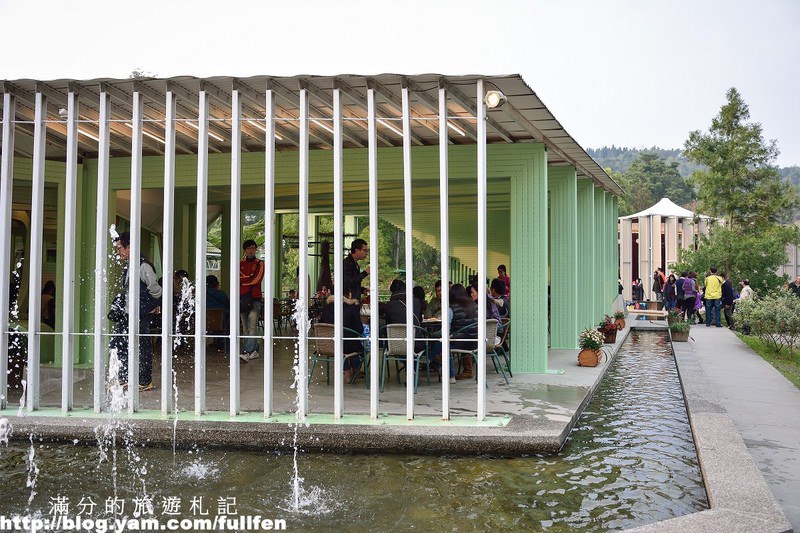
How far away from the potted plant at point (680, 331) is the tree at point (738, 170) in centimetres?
1381

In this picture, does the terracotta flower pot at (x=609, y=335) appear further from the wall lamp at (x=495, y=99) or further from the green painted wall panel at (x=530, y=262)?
the wall lamp at (x=495, y=99)

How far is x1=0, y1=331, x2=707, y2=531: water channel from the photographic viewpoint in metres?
4.29

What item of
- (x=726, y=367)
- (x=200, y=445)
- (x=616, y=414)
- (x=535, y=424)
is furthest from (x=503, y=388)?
(x=726, y=367)

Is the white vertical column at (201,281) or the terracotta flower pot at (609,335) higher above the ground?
the white vertical column at (201,281)

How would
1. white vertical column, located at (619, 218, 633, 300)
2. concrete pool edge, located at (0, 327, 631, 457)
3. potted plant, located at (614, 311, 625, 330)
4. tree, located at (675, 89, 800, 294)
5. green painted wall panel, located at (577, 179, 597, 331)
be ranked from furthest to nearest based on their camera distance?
white vertical column, located at (619, 218, 633, 300)
tree, located at (675, 89, 800, 294)
potted plant, located at (614, 311, 625, 330)
green painted wall panel, located at (577, 179, 597, 331)
concrete pool edge, located at (0, 327, 631, 457)

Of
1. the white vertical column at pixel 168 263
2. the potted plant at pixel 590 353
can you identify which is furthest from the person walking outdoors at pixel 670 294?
the white vertical column at pixel 168 263

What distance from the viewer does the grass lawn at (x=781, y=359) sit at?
10.2m

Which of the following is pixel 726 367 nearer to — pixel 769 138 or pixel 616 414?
pixel 616 414

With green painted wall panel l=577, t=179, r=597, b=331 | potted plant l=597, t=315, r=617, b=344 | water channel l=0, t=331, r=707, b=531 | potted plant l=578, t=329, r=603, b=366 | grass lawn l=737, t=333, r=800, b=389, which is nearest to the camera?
water channel l=0, t=331, r=707, b=531

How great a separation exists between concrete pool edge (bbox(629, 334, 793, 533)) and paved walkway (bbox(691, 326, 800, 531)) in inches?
6.2

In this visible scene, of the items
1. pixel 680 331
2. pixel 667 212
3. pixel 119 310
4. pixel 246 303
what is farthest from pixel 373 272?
pixel 667 212

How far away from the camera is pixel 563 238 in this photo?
11336mm

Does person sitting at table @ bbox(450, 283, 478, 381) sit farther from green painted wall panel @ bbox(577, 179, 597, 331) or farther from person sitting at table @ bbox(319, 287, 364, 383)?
green painted wall panel @ bbox(577, 179, 597, 331)

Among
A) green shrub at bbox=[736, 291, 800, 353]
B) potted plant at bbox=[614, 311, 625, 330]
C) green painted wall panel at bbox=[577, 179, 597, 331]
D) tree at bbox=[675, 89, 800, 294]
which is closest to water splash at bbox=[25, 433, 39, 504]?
green painted wall panel at bbox=[577, 179, 597, 331]
